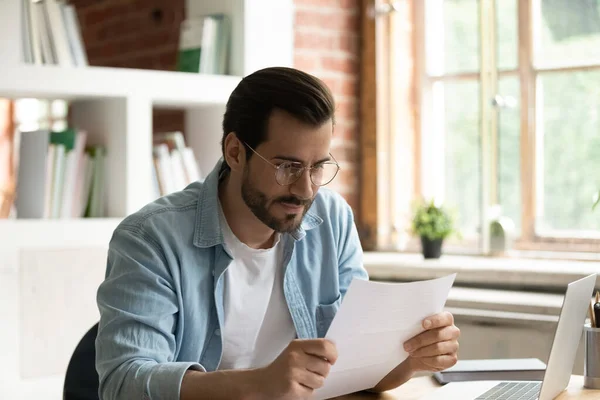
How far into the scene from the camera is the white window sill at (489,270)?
2.87 metres

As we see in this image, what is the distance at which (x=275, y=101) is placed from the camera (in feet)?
6.01

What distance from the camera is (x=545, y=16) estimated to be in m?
3.22

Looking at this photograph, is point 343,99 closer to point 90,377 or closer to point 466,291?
point 466,291

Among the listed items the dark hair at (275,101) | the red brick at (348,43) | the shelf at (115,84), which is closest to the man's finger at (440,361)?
the dark hair at (275,101)

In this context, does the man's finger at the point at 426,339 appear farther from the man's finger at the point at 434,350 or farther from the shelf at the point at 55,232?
the shelf at the point at 55,232

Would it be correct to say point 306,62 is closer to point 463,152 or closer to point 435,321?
point 463,152

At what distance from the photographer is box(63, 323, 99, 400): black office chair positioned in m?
1.85

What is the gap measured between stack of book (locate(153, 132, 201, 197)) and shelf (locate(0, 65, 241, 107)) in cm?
15

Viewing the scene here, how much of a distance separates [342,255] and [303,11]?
1638 mm

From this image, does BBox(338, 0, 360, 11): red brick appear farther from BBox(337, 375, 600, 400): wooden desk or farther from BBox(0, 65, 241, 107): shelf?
BBox(337, 375, 600, 400): wooden desk

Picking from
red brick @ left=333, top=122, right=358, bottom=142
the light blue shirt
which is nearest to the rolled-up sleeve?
the light blue shirt

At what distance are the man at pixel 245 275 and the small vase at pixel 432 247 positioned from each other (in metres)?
1.24

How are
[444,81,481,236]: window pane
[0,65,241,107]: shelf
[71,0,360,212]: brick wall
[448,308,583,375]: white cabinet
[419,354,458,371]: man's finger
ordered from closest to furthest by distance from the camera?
[419,354,458,371]: man's finger
[448,308,583,375]: white cabinet
[0,65,241,107]: shelf
[444,81,481,236]: window pane
[71,0,360,212]: brick wall

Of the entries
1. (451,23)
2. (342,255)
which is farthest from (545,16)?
(342,255)
